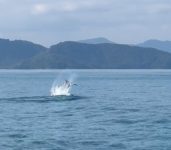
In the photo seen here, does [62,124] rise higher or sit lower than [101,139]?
higher

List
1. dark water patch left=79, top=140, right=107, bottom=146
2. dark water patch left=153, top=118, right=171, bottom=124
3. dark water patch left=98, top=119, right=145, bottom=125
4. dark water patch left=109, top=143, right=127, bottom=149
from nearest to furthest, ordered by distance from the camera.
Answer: dark water patch left=109, top=143, right=127, bottom=149
dark water patch left=79, top=140, right=107, bottom=146
dark water patch left=153, top=118, right=171, bottom=124
dark water patch left=98, top=119, right=145, bottom=125

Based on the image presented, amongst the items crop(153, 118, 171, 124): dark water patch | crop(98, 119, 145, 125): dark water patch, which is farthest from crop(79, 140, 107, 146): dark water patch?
crop(153, 118, 171, 124): dark water patch

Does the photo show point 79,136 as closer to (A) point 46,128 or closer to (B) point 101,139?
(B) point 101,139

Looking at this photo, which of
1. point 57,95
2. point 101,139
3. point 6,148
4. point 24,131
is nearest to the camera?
point 6,148

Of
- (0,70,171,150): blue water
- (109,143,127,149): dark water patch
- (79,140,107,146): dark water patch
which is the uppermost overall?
(0,70,171,150): blue water

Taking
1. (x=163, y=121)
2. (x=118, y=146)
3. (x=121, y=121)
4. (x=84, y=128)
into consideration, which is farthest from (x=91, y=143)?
(x=163, y=121)

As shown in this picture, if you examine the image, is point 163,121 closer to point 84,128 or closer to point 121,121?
point 121,121

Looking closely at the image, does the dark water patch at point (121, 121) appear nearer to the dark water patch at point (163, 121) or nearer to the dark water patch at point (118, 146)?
the dark water patch at point (163, 121)

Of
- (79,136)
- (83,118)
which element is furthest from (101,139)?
(83,118)

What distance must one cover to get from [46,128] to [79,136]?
5806mm

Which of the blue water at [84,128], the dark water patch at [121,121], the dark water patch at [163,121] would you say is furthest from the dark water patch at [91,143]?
the dark water patch at [163,121]

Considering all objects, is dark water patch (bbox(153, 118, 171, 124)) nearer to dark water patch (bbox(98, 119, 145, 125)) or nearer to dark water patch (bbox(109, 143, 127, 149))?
dark water patch (bbox(98, 119, 145, 125))

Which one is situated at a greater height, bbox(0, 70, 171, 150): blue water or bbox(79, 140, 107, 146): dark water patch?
bbox(0, 70, 171, 150): blue water

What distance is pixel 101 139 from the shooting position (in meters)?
42.7
